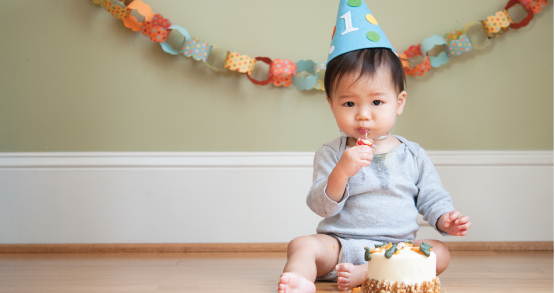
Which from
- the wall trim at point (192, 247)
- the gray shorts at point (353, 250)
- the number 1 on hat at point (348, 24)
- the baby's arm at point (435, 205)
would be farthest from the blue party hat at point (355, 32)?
the wall trim at point (192, 247)

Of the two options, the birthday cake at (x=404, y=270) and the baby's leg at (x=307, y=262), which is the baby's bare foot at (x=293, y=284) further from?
the birthday cake at (x=404, y=270)

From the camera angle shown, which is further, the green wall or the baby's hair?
the green wall

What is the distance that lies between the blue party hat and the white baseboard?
50 centimetres

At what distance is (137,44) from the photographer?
137cm

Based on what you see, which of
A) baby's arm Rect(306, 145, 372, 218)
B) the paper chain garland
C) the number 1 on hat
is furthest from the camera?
the paper chain garland

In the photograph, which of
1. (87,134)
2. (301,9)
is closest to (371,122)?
(301,9)

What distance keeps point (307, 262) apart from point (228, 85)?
2.35 feet

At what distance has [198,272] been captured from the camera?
107 centimetres

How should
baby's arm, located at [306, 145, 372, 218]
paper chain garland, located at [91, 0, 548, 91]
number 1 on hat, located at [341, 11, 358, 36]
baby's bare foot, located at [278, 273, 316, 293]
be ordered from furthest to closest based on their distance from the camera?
paper chain garland, located at [91, 0, 548, 91], number 1 on hat, located at [341, 11, 358, 36], baby's arm, located at [306, 145, 372, 218], baby's bare foot, located at [278, 273, 316, 293]

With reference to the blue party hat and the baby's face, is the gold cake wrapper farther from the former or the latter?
the blue party hat

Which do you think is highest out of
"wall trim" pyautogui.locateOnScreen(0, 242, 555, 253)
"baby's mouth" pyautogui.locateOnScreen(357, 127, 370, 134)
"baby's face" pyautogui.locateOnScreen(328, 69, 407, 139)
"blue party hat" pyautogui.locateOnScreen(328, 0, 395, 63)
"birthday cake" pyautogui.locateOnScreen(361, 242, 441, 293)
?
"blue party hat" pyautogui.locateOnScreen(328, 0, 395, 63)

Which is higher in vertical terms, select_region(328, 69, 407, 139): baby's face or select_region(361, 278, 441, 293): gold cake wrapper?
select_region(328, 69, 407, 139): baby's face

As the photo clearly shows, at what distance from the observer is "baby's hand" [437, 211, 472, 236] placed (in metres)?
0.85

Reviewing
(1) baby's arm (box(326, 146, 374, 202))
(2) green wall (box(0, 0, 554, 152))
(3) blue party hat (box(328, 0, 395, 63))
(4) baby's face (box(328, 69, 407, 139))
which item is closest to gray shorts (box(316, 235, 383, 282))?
(1) baby's arm (box(326, 146, 374, 202))
